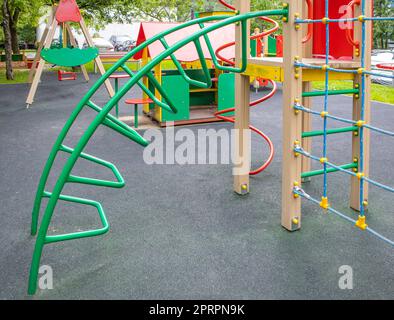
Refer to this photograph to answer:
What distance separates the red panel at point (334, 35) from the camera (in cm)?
334

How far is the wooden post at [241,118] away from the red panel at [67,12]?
19.3 ft

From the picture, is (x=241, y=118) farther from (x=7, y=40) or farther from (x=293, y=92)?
(x=7, y=40)

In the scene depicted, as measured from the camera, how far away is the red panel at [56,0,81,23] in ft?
27.7

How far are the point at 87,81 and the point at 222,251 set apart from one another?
1032cm

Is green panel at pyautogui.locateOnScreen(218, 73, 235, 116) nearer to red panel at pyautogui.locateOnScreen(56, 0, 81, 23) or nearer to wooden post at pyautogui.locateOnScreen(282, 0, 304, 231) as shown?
red panel at pyautogui.locateOnScreen(56, 0, 81, 23)

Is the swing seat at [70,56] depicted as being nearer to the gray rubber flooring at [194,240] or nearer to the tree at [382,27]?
the gray rubber flooring at [194,240]

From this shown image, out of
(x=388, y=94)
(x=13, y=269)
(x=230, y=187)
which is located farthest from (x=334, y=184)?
(x=388, y=94)

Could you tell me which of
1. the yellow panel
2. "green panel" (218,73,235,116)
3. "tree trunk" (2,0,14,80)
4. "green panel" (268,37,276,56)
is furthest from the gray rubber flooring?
"tree trunk" (2,0,14,80)

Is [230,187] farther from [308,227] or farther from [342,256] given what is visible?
[342,256]

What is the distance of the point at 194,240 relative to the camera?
2865mm

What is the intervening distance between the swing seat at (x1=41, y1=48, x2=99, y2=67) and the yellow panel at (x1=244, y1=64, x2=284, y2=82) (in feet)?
18.0

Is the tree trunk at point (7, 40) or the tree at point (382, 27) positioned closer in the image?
the tree trunk at point (7, 40)

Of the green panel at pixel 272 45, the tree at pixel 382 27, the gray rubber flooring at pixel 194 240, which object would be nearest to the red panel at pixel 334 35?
the gray rubber flooring at pixel 194 240
